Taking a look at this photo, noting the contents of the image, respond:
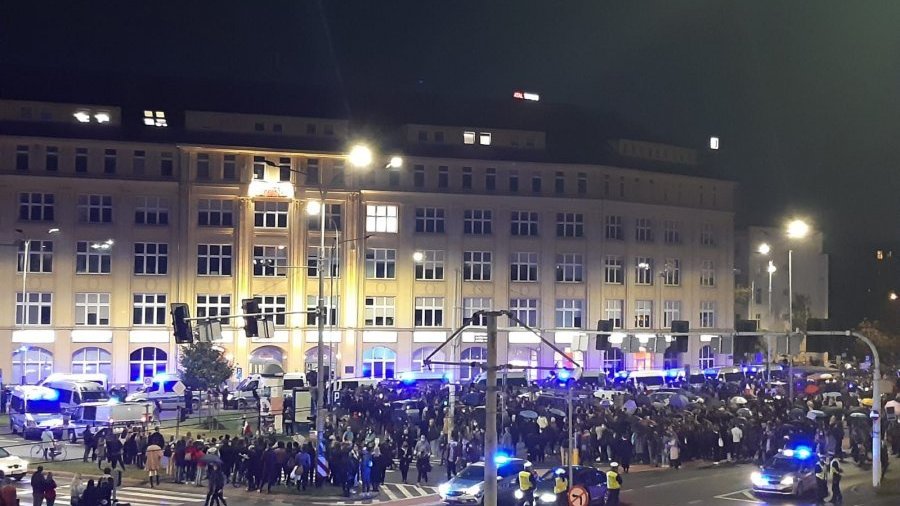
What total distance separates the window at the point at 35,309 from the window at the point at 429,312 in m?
22.5

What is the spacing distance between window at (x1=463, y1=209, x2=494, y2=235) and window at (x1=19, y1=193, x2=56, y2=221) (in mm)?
25996

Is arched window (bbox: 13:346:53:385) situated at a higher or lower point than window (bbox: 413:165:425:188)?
lower

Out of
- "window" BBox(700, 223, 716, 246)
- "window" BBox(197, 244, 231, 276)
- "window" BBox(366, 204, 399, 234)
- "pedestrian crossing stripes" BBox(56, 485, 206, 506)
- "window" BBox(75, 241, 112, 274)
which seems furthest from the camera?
"window" BBox(700, 223, 716, 246)

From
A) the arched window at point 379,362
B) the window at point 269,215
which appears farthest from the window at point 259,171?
the arched window at point 379,362

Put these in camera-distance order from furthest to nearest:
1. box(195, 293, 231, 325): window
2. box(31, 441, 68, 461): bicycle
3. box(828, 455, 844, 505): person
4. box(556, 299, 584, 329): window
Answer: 1. box(556, 299, 584, 329): window
2. box(195, 293, 231, 325): window
3. box(31, 441, 68, 461): bicycle
4. box(828, 455, 844, 505): person

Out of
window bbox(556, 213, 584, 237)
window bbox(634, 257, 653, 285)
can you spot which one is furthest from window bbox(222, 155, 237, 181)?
window bbox(634, 257, 653, 285)

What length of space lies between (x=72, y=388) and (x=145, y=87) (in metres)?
27.5

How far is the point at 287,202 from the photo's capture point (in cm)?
6638

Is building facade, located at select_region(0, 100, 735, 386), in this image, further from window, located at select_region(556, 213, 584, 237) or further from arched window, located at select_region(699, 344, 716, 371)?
arched window, located at select_region(699, 344, 716, 371)

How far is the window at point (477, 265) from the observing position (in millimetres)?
69562

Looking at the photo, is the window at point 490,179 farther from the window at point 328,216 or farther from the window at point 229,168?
the window at point 229,168

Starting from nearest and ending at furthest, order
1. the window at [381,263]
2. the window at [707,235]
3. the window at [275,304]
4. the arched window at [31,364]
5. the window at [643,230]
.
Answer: the arched window at [31,364] → the window at [275,304] → the window at [381,263] → the window at [643,230] → the window at [707,235]

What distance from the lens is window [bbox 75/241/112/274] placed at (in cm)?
6284

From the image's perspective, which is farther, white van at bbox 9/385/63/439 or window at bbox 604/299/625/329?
window at bbox 604/299/625/329
